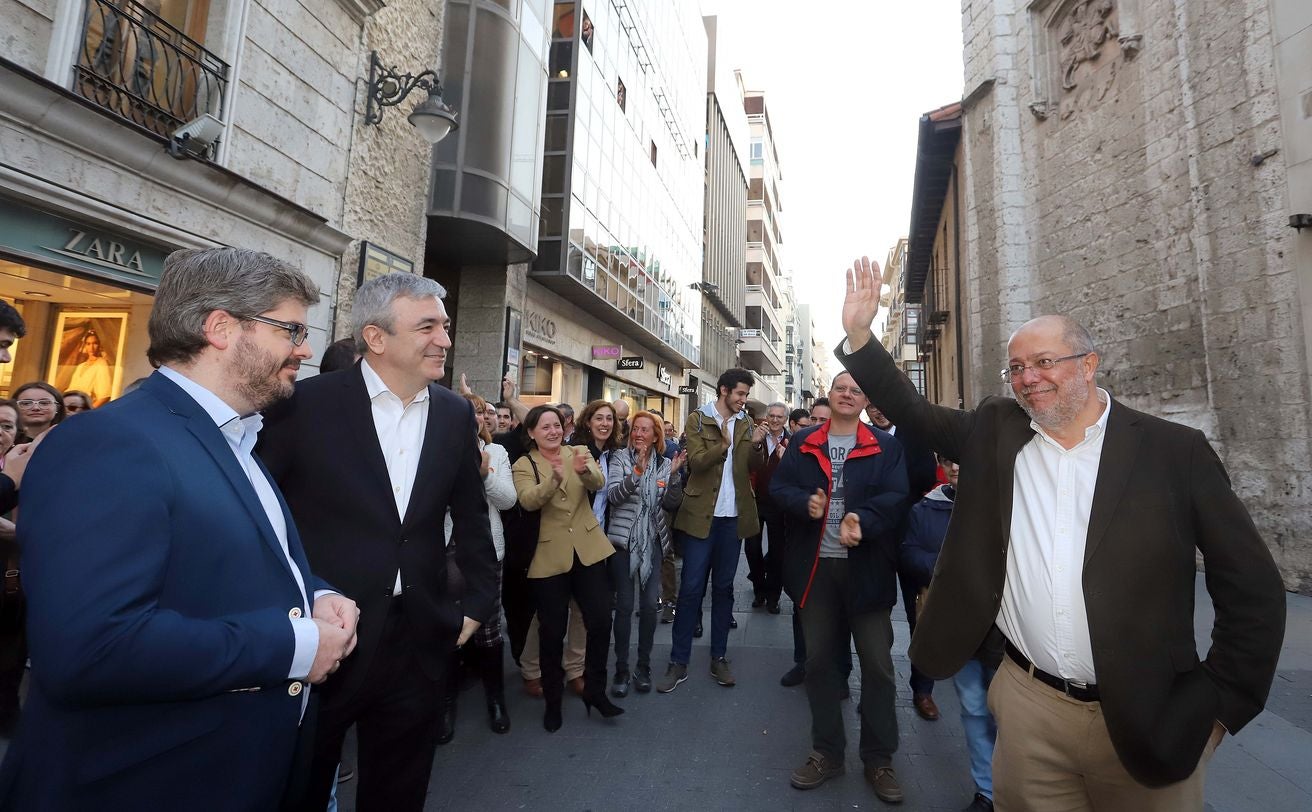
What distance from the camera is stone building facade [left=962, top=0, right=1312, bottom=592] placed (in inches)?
305

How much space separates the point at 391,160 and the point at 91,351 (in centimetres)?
459

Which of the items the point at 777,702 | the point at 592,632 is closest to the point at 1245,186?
the point at 777,702

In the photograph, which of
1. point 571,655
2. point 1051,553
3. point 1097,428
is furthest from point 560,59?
point 1051,553

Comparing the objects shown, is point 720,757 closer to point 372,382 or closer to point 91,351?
point 372,382

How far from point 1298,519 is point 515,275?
13.0m

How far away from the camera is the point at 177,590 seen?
1.31m

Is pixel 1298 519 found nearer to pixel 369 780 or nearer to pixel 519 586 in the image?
pixel 519 586

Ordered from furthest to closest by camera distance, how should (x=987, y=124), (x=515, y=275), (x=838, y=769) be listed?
(x=515, y=275) → (x=987, y=124) → (x=838, y=769)

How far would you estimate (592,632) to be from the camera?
4160 mm

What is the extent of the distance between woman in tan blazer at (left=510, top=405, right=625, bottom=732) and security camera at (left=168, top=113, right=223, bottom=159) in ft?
15.5

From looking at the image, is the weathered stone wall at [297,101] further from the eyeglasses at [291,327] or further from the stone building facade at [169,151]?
the eyeglasses at [291,327]

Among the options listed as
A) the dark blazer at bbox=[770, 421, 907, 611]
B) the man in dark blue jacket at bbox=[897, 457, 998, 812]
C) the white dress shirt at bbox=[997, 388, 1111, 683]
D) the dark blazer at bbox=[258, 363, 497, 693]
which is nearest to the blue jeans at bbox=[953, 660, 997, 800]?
the man in dark blue jacket at bbox=[897, 457, 998, 812]

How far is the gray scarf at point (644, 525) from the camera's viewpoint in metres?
4.77

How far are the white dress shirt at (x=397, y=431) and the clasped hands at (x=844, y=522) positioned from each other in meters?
2.15
